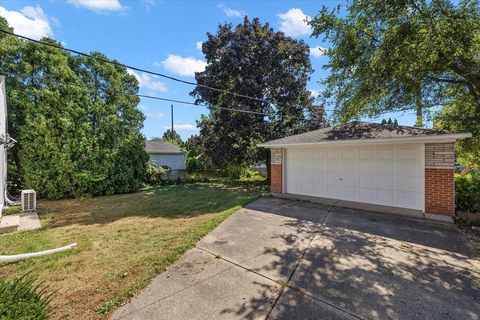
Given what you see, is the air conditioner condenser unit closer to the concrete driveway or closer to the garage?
the concrete driveway

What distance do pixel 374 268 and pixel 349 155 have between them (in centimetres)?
524

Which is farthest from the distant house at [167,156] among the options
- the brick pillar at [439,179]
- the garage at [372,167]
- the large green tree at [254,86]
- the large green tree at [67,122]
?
the brick pillar at [439,179]

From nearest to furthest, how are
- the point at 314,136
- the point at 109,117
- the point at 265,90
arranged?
the point at 314,136, the point at 109,117, the point at 265,90

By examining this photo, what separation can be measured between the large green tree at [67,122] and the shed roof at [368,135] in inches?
319

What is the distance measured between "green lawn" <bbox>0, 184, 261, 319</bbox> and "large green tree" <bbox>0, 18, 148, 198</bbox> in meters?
2.32

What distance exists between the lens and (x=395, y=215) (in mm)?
7113

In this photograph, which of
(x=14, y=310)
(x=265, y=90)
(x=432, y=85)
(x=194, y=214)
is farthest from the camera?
(x=265, y=90)

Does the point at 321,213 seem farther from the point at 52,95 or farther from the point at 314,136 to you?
the point at 52,95

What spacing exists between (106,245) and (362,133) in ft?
27.7

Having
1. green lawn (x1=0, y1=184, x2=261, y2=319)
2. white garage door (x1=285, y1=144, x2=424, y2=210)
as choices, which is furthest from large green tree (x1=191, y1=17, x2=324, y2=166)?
green lawn (x1=0, y1=184, x2=261, y2=319)

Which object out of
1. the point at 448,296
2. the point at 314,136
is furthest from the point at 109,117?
the point at 448,296

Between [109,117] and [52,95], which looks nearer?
[52,95]

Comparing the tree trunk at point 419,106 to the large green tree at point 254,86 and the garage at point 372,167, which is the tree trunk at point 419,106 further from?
the large green tree at point 254,86

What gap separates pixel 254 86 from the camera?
12711 millimetres
